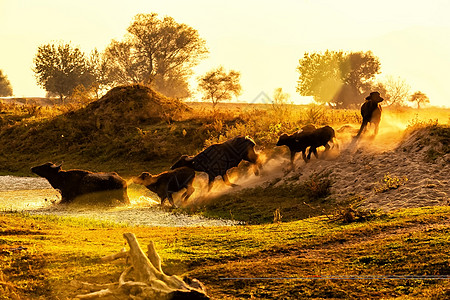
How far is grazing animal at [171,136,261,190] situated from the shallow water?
2.13 m

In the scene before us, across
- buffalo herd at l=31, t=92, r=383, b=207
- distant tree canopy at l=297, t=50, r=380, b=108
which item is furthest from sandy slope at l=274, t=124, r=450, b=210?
distant tree canopy at l=297, t=50, r=380, b=108

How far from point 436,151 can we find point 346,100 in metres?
60.1

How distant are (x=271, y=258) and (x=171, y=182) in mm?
10671

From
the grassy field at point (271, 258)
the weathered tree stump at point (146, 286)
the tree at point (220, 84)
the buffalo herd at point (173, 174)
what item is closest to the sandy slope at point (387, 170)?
the buffalo herd at point (173, 174)

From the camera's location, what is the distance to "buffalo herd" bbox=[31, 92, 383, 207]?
19891 mm

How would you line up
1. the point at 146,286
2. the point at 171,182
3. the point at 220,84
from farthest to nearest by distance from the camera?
the point at 220,84 < the point at 171,182 < the point at 146,286

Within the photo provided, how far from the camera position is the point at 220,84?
218ft

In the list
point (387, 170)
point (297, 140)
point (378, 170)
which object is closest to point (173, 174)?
point (297, 140)

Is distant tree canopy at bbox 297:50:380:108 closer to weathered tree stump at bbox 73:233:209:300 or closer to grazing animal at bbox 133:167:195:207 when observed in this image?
grazing animal at bbox 133:167:195:207

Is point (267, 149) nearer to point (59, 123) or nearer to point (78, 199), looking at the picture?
point (78, 199)

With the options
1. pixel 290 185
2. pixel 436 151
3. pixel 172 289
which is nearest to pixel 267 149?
pixel 290 185

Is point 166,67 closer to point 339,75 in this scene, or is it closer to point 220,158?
point 339,75

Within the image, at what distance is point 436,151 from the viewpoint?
60.4 feet

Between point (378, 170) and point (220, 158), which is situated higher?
point (220, 158)
